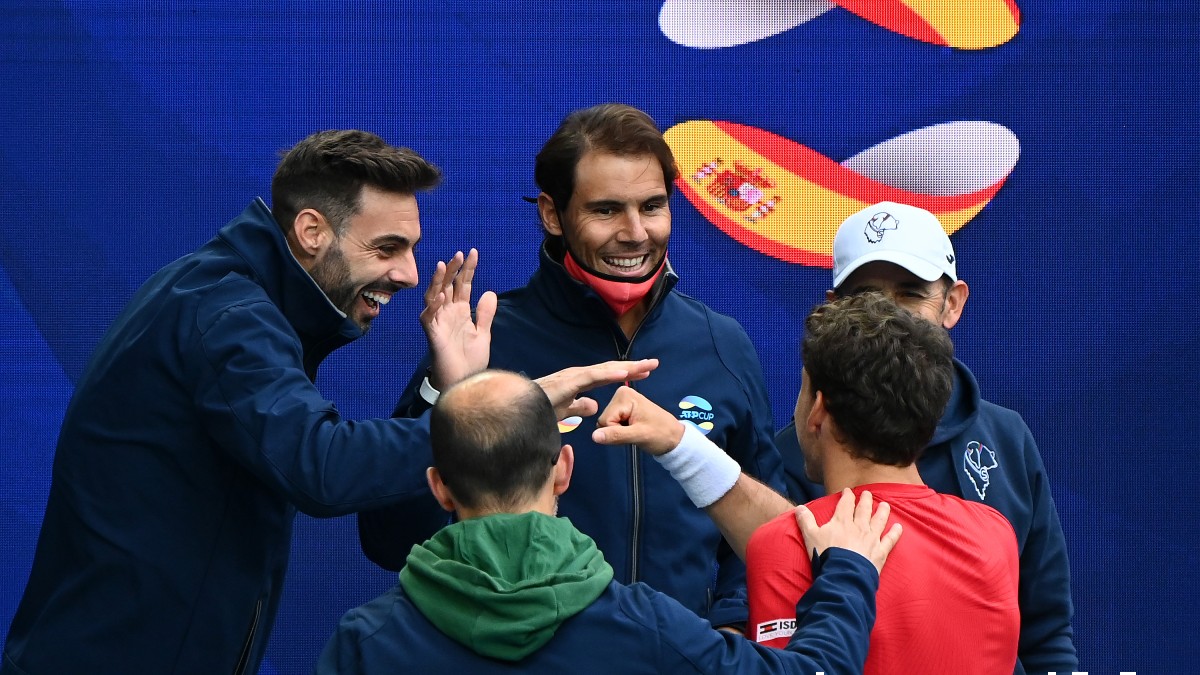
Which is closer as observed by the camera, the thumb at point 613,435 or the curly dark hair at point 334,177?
the thumb at point 613,435

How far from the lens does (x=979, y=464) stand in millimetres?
2168

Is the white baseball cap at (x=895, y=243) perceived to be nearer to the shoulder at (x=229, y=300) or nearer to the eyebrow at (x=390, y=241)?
the eyebrow at (x=390, y=241)

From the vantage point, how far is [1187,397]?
9.95ft

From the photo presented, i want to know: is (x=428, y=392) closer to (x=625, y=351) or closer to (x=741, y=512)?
(x=625, y=351)

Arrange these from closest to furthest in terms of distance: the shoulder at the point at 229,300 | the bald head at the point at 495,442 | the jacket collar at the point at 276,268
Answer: the bald head at the point at 495,442, the shoulder at the point at 229,300, the jacket collar at the point at 276,268

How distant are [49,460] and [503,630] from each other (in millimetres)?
1979

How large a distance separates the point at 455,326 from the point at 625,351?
0.31m

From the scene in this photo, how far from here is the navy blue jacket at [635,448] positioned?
7.32ft

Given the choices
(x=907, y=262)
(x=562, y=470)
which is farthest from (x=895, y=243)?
(x=562, y=470)

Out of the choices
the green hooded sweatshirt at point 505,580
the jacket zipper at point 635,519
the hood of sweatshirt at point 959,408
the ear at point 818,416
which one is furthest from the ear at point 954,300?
the green hooded sweatshirt at point 505,580

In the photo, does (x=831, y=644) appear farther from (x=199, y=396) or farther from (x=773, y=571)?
(x=199, y=396)

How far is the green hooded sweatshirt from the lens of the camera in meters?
1.39

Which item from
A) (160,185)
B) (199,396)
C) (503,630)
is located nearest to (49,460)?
(160,185)

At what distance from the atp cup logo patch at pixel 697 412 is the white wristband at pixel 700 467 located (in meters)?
0.36
